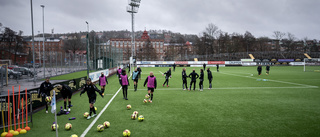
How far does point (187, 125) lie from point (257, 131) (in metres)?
2.55

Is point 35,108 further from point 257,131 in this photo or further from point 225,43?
point 225,43

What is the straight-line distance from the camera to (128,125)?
7.11 m

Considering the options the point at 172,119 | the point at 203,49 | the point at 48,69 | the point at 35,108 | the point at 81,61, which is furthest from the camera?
the point at 203,49

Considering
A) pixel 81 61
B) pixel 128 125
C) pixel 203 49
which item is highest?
pixel 203 49

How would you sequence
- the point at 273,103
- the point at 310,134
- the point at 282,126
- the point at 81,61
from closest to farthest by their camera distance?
the point at 310,134, the point at 282,126, the point at 273,103, the point at 81,61

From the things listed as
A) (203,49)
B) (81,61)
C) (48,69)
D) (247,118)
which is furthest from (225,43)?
(247,118)

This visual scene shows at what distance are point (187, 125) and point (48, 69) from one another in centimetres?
2969

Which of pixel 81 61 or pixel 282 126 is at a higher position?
pixel 81 61

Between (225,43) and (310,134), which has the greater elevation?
(225,43)

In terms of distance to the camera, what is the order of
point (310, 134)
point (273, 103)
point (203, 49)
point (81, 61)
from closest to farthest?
point (310, 134) → point (273, 103) → point (81, 61) → point (203, 49)

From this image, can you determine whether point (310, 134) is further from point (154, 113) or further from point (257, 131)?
point (154, 113)

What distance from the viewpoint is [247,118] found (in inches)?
311

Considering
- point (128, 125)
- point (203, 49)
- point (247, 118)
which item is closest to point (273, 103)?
point (247, 118)

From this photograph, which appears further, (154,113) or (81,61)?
(81,61)
